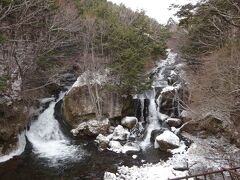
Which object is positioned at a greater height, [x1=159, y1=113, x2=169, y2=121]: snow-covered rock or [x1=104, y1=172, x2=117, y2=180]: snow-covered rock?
[x1=159, y1=113, x2=169, y2=121]: snow-covered rock

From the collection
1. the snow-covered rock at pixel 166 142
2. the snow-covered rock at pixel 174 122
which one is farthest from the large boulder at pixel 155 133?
the snow-covered rock at pixel 166 142

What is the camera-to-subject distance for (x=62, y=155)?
17500 millimetres

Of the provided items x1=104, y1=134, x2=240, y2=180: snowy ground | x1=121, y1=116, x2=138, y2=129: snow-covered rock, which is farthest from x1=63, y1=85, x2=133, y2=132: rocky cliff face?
x1=104, y1=134, x2=240, y2=180: snowy ground

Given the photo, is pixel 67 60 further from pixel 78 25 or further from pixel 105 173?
pixel 105 173

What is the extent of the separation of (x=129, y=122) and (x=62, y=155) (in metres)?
5.73

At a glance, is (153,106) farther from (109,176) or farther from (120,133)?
(109,176)

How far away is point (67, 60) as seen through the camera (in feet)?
74.8

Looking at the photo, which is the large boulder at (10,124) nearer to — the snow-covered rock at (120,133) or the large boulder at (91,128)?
the large boulder at (91,128)

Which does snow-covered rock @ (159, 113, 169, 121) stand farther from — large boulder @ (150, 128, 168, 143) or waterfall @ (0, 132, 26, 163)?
waterfall @ (0, 132, 26, 163)

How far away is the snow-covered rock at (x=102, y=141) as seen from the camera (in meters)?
18.4

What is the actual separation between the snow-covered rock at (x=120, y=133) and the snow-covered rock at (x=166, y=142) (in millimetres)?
2477

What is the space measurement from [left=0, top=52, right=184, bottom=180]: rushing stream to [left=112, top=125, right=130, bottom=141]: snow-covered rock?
1.27 meters

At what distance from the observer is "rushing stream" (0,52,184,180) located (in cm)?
1539

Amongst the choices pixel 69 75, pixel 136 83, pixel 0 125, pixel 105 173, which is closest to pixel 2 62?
pixel 0 125
